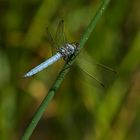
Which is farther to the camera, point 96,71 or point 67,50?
point 96,71

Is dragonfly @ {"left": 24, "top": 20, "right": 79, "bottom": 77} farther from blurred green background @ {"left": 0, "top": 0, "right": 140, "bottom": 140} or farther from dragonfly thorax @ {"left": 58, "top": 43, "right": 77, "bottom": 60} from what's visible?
blurred green background @ {"left": 0, "top": 0, "right": 140, "bottom": 140}

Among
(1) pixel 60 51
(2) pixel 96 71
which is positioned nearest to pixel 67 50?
(1) pixel 60 51

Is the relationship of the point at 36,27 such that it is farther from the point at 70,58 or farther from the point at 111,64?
the point at 70,58

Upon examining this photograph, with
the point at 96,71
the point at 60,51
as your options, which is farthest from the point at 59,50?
the point at 96,71

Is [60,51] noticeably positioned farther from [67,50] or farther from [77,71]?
[77,71]

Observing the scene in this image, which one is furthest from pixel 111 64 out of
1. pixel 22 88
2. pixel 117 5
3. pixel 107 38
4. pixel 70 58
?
pixel 70 58
